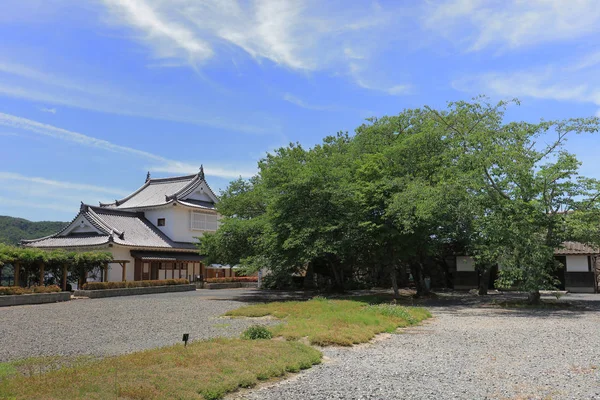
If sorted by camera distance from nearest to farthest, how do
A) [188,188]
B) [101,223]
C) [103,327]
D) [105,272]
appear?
[103,327] < [105,272] < [101,223] < [188,188]

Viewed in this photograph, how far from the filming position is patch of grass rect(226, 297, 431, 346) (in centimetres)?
1132

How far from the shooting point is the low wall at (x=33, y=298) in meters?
22.1

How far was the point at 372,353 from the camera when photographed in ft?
33.2

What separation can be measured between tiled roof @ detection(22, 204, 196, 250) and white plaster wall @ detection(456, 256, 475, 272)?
68.9 feet

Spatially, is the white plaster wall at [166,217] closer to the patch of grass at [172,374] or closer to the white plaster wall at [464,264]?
the white plaster wall at [464,264]

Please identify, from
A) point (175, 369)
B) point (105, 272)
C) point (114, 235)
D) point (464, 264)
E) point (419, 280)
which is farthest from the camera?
point (114, 235)

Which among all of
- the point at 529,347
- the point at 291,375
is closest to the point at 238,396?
the point at 291,375

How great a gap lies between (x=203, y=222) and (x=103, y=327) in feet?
95.6

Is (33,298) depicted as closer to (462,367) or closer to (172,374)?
(172,374)

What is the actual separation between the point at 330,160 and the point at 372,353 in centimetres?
1574

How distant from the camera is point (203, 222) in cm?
4319

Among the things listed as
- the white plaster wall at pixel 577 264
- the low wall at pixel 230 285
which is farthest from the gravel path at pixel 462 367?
the low wall at pixel 230 285

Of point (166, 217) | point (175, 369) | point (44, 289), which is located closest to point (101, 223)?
point (166, 217)

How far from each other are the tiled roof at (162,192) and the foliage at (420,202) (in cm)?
1452
